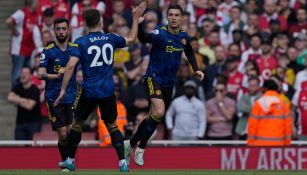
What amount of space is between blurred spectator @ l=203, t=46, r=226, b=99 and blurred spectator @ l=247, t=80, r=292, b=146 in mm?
2383

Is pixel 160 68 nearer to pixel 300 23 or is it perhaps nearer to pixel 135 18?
pixel 135 18

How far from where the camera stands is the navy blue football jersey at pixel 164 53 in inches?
758

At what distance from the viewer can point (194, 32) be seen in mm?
26531

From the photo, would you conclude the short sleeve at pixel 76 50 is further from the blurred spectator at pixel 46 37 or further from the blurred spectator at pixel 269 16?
the blurred spectator at pixel 269 16

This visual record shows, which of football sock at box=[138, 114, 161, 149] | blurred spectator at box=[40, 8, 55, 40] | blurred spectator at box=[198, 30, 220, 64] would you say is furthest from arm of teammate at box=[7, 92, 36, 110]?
football sock at box=[138, 114, 161, 149]

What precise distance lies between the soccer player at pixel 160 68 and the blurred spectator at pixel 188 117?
15.6ft

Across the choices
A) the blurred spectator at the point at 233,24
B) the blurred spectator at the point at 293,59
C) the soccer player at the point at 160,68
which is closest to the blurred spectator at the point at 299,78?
the blurred spectator at the point at 293,59

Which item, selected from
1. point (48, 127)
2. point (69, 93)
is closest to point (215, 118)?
point (48, 127)

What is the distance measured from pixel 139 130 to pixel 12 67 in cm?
853

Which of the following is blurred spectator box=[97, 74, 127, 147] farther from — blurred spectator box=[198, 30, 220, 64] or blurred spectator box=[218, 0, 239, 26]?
blurred spectator box=[218, 0, 239, 26]

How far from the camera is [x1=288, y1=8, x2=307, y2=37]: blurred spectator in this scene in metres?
27.1

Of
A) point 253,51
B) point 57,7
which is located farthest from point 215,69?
point 57,7

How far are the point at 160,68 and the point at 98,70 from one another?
1.32m

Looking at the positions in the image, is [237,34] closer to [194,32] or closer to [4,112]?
[194,32]
